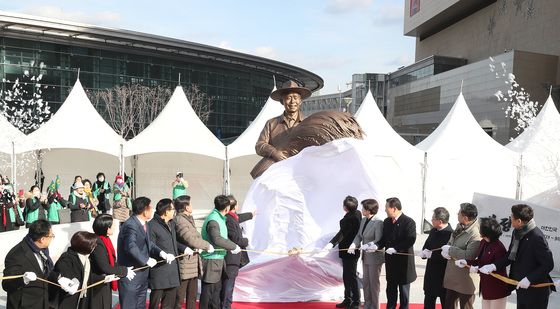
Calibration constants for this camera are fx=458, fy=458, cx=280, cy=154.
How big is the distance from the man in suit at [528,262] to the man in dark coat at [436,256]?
618 millimetres

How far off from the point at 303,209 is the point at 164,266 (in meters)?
2.31

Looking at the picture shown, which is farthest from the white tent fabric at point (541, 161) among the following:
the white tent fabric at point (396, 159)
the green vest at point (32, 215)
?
the green vest at point (32, 215)

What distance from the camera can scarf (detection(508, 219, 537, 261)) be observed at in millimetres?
3797

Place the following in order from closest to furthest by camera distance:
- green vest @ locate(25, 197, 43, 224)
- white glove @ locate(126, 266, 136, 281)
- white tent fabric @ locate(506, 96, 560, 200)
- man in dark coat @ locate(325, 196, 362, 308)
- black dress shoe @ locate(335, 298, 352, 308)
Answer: white glove @ locate(126, 266, 136, 281)
man in dark coat @ locate(325, 196, 362, 308)
black dress shoe @ locate(335, 298, 352, 308)
green vest @ locate(25, 197, 43, 224)
white tent fabric @ locate(506, 96, 560, 200)

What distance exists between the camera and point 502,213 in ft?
25.7

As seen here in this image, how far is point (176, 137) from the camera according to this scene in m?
12.1

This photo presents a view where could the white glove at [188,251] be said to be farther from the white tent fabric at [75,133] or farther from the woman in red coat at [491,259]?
the white tent fabric at [75,133]

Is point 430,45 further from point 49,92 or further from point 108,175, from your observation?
point 108,175

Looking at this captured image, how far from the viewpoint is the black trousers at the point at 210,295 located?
4.70 meters

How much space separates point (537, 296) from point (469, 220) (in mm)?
814

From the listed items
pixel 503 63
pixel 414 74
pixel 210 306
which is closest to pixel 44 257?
pixel 210 306

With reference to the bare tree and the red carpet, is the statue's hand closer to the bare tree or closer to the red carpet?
the red carpet

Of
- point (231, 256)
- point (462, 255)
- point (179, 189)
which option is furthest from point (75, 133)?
point (462, 255)

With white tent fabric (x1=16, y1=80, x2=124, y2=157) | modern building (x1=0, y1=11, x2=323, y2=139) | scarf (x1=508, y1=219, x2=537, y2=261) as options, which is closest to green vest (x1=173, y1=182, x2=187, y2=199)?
white tent fabric (x1=16, y1=80, x2=124, y2=157)
